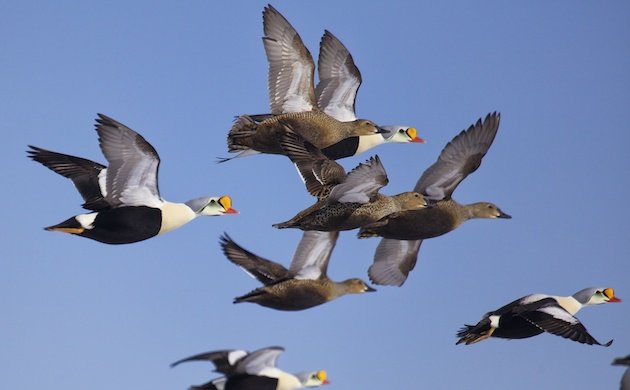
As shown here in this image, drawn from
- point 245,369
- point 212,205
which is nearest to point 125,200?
point 212,205

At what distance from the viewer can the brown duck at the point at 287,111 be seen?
13328 millimetres

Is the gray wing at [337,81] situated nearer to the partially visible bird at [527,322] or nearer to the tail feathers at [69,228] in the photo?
the partially visible bird at [527,322]

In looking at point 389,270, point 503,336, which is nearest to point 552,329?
point 503,336

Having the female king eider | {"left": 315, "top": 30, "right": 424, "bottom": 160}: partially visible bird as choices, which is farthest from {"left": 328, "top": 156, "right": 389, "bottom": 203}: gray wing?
{"left": 315, "top": 30, "right": 424, "bottom": 160}: partially visible bird

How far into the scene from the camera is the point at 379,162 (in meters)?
11.2

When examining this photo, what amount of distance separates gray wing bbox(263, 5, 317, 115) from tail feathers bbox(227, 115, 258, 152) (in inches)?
24.9

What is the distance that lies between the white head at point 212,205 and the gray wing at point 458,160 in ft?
7.48

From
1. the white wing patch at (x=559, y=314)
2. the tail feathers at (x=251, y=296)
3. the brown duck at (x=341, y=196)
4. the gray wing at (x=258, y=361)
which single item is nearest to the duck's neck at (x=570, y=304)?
the white wing patch at (x=559, y=314)

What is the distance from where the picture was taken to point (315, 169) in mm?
11891

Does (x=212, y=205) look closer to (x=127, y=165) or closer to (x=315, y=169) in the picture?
(x=315, y=169)

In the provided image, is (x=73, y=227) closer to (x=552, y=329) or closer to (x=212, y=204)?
(x=212, y=204)

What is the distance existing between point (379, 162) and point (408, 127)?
3865 millimetres

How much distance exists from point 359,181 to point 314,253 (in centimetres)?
128

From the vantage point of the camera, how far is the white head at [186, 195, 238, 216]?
1202 centimetres
